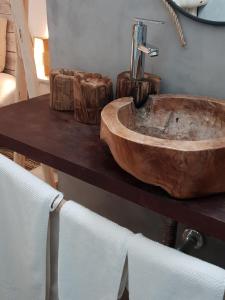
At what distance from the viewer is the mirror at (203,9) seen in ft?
2.59

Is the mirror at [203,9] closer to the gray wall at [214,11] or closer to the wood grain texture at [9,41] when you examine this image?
the gray wall at [214,11]

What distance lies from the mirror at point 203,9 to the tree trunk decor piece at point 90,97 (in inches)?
10.2

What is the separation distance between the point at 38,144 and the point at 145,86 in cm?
30

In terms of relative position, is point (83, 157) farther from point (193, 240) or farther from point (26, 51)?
point (26, 51)

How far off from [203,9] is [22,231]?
0.70 meters

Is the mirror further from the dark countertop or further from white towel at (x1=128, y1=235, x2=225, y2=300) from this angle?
white towel at (x1=128, y1=235, x2=225, y2=300)

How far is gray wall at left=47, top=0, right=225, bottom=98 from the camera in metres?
0.83

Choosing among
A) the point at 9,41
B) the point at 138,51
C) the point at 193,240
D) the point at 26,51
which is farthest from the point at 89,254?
the point at 9,41

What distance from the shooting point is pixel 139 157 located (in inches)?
23.4

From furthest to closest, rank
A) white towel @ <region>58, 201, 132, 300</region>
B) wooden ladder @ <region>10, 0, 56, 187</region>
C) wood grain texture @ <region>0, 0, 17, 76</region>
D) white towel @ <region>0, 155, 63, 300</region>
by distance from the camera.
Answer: wood grain texture @ <region>0, 0, 17, 76</region>, wooden ladder @ <region>10, 0, 56, 187</region>, white towel @ <region>0, 155, 63, 300</region>, white towel @ <region>58, 201, 132, 300</region>

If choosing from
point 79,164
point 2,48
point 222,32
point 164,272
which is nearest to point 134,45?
point 222,32

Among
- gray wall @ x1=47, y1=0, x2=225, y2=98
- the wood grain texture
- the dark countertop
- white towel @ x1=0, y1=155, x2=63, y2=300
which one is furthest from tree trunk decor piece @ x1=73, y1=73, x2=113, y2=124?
the wood grain texture

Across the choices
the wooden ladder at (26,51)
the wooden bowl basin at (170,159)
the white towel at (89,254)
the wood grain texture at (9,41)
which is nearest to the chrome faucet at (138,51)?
the wooden bowl basin at (170,159)

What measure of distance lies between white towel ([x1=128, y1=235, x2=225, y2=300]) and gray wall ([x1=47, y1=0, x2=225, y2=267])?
415 millimetres
